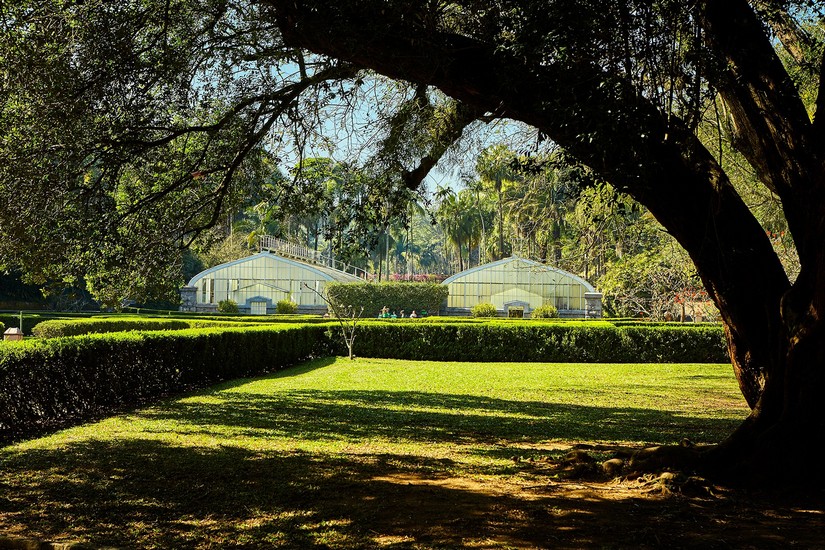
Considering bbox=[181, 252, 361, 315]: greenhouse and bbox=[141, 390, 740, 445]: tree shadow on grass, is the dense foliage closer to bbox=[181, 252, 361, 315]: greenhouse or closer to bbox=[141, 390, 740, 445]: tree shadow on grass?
bbox=[141, 390, 740, 445]: tree shadow on grass

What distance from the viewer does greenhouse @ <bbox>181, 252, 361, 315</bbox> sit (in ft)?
139

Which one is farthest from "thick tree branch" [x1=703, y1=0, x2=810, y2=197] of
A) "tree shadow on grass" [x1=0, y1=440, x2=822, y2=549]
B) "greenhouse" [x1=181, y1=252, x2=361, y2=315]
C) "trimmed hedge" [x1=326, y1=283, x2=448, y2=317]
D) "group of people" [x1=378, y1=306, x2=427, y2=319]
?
"greenhouse" [x1=181, y1=252, x2=361, y2=315]

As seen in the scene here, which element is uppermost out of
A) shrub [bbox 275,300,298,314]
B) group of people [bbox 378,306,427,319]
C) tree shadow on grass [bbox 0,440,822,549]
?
shrub [bbox 275,300,298,314]

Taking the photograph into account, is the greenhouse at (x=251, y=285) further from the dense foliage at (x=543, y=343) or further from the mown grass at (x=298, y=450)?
the mown grass at (x=298, y=450)

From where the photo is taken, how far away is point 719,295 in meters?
5.19

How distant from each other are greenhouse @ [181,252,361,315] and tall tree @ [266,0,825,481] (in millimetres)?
37819

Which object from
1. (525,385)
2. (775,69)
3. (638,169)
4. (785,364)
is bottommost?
(525,385)

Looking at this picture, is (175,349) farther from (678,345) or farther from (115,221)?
(678,345)

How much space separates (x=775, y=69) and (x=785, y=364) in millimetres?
1999

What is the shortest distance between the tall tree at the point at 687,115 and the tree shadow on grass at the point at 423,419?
2850mm

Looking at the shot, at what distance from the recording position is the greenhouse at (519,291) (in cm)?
4000

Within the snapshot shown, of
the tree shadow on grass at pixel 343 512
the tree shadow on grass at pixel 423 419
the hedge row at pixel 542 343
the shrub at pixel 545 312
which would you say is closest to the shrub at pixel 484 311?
the shrub at pixel 545 312

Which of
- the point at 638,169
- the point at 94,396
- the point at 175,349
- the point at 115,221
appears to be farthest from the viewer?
the point at 175,349

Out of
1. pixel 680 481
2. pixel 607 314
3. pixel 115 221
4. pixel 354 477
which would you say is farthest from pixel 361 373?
pixel 607 314
